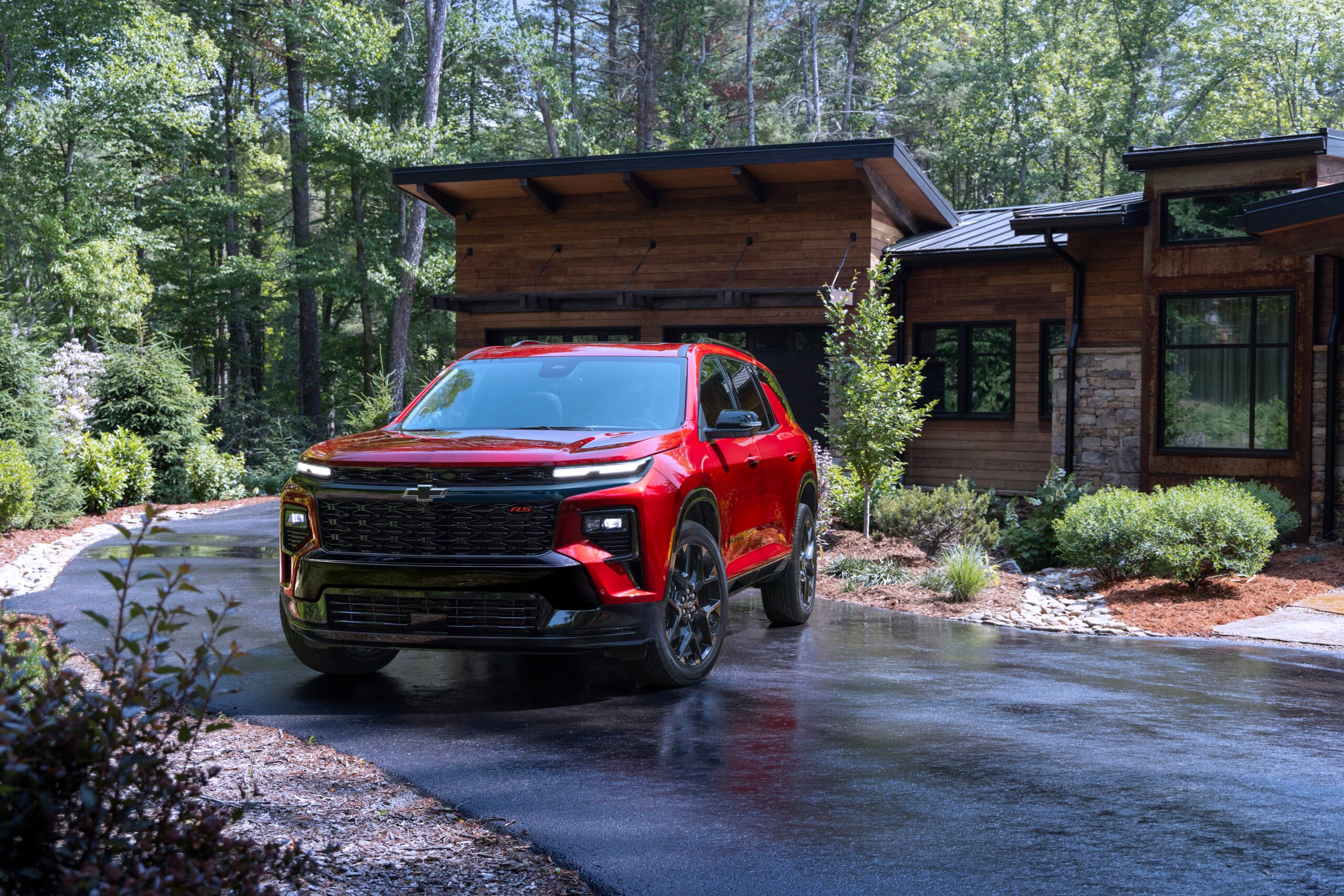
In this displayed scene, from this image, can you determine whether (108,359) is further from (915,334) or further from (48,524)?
(915,334)

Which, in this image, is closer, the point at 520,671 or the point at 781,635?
the point at 520,671

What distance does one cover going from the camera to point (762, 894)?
3783 millimetres

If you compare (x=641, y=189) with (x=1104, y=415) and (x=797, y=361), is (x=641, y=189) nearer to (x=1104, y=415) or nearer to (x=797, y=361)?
(x=797, y=361)

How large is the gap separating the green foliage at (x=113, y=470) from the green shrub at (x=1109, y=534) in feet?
43.7

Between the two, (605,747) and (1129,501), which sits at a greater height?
(1129,501)

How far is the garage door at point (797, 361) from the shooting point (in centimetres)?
1930

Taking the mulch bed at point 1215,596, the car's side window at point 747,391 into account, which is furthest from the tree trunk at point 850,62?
the car's side window at point 747,391

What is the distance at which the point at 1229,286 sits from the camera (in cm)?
1489

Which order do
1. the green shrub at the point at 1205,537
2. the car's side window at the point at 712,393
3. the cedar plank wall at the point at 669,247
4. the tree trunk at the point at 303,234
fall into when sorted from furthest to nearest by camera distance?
the tree trunk at the point at 303,234 < the cedar plank wall at the point at 669,247 < the green shrub at the point at 1205,537 < the car's side window at the point at 712,393

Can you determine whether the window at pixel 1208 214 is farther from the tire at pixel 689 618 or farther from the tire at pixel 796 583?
the tire at pixel 689 618

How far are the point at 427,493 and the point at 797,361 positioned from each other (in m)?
13.9

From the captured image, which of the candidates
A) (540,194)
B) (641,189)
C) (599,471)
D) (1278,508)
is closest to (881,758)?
(599,471)

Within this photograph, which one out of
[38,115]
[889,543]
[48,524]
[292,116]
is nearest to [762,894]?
[889,543]

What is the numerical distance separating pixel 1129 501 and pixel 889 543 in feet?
9.59
